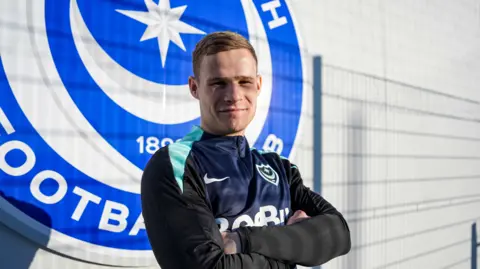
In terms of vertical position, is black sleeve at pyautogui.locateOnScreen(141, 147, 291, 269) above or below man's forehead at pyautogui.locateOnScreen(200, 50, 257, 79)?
below

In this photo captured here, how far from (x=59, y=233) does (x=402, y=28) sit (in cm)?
288

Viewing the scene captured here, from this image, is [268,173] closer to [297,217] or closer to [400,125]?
[297,217]

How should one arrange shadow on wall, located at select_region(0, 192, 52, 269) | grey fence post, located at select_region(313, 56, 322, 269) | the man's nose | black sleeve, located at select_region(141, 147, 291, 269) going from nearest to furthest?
black sleeve, located at select_region(141, 147, 291, 269) → the man's nose → shadow on wall, located at select_region(0, 192, 52, 269) → grey fence post, located at select_region(313, 56, 322, 269)

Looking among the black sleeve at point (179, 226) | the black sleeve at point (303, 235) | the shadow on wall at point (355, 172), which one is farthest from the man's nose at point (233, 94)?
the shadow on wall at point (355, 172)

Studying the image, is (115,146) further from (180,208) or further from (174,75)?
(180,208)

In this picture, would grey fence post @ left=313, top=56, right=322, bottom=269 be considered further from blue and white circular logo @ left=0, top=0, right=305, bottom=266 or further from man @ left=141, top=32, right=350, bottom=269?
man @ left=141, top=32, right=350, bottom=269

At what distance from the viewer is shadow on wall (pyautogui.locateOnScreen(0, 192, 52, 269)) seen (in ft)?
5.50

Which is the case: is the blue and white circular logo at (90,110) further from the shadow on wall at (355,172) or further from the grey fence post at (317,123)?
the shadow on wall at (355,172)

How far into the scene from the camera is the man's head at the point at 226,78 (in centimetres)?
117

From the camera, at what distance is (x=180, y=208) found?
42.9 inches

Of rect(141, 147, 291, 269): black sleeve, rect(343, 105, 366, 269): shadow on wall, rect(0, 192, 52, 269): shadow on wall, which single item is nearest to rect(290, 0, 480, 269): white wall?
rect(343, 105, 366, 269): shadow on wall

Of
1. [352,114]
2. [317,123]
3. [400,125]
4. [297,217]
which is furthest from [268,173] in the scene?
[400,125]

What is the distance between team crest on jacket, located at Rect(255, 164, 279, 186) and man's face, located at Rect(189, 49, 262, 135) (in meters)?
0.16

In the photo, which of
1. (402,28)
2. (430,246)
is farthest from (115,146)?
(430,246)
